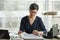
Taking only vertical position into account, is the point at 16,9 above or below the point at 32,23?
above

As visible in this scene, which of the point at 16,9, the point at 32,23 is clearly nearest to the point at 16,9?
the point at 16,9

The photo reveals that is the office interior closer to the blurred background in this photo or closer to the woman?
the blurred background

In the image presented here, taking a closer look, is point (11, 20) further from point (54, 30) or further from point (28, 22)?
point (54, 30)

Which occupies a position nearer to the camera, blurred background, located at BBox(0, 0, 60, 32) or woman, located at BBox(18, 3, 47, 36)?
woman, located at BBox(18, 3, 47, 36)

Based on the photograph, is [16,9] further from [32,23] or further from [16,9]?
[32,23]

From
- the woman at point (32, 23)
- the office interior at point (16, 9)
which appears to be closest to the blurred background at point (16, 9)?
the office interior at point (16, 9)

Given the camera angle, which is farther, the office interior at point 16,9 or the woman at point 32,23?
the office interior at point 16,9

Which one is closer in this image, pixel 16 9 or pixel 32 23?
pixel 32 23

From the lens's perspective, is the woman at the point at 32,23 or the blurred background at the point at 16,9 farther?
the blurred background at the point at 16,9

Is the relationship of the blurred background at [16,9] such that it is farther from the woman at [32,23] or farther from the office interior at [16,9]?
the woman at [32,23]

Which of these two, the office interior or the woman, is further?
the office interior

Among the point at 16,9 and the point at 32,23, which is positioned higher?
the point at 16,9

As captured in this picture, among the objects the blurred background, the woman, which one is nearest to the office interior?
the blurred background

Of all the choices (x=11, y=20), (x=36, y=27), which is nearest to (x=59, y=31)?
(x=36, y=27)
